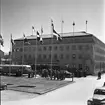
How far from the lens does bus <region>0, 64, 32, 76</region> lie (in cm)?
4349

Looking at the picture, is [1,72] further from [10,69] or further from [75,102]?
[75,102]

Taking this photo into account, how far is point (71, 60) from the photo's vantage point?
56562mm

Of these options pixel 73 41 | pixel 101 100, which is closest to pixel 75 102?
pixel 101 100

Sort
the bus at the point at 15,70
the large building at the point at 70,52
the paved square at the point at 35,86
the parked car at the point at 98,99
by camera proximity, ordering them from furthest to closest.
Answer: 1. the large building at the point at 70,52
2. the bus at the point at 15,70
3. the paved square at the point at 35,86
4. the parked car at the point at 98,99

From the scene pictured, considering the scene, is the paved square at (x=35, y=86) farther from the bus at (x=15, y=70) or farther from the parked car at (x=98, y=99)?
the bus at (x=15, y=70)

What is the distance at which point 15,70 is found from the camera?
45.0 metres

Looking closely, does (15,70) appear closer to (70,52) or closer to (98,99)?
(70,52)

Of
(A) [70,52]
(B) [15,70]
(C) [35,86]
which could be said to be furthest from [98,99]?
(A) [70,52]

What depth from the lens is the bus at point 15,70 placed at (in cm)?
4349

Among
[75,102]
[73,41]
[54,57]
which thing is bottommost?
[75,102]

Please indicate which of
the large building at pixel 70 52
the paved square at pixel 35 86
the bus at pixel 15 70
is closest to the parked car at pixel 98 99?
the paved square at pixel 35 86

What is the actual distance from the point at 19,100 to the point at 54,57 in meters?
44.4

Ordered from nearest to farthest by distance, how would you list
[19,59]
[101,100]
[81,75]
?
[101,100] → [81,75] → [19,59]

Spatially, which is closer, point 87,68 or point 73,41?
point 87,68
